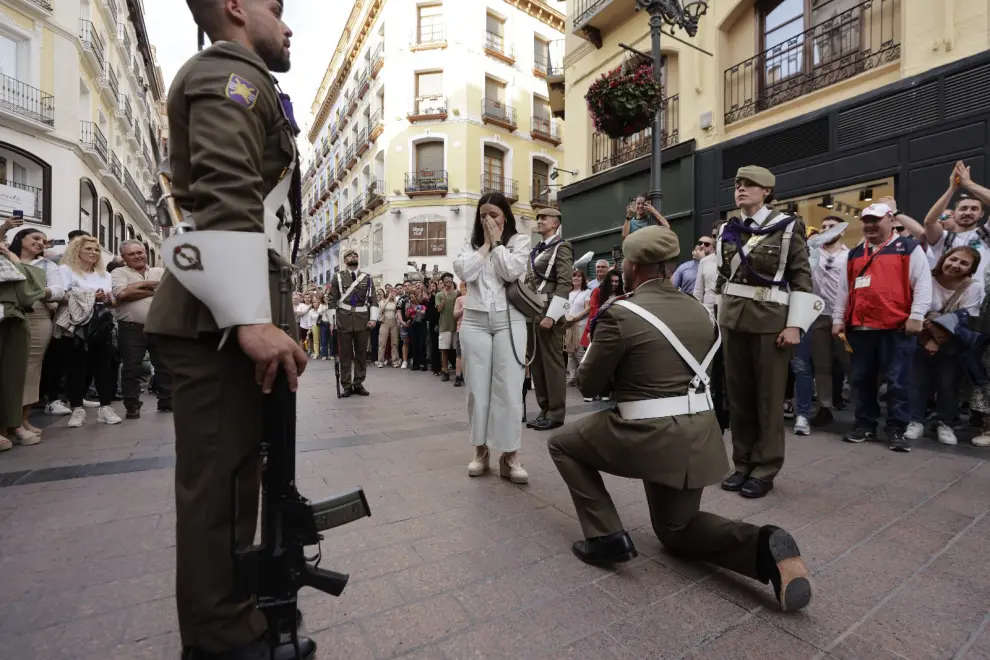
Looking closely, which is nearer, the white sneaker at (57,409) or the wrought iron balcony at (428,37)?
the white sneaker at (57,409)

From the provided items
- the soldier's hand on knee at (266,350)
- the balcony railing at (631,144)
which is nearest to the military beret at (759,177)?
the soldier's hand on knee at (266,350)

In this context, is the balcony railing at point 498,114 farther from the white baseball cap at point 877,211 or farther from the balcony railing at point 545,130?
the white baseball cap at point 877,211

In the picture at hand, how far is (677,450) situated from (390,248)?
93.7 feet

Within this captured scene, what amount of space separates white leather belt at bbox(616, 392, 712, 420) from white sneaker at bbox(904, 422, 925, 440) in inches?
152

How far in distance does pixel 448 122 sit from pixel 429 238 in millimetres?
6304

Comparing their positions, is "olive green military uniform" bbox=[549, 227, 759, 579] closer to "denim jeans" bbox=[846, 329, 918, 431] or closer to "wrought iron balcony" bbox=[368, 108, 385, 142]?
"denim jeans" bbox=[846, 329, 918, 431]

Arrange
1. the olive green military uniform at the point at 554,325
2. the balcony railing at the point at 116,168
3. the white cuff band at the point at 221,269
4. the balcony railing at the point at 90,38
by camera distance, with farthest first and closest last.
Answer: the balcony railing at the point at 116,168, the balcony railing at the point at 90,38, the olive green military uniform at the point at 554,325, the white cuff band at the point at 221,269

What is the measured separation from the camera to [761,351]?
3.52 m

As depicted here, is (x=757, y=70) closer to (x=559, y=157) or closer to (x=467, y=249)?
(x=467, y=249)

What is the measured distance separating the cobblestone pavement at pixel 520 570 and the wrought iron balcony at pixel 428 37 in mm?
29821

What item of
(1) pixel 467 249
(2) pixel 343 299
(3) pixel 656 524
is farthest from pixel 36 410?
(3) pixel 656 524

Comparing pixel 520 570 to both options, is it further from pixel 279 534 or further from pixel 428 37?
pixel 428 37

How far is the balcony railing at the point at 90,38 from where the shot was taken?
62.8 feet

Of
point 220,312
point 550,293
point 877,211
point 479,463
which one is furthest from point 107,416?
point 877,211
